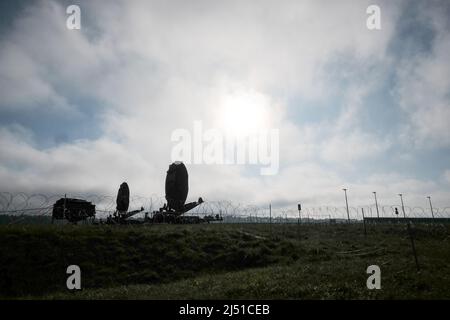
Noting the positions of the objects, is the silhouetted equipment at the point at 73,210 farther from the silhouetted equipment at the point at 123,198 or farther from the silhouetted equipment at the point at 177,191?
the silhouetted equipment at the point at 177,191

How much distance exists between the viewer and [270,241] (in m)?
27.5

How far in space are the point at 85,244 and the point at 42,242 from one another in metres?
2.65

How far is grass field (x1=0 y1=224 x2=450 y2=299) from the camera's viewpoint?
1297 centimetres

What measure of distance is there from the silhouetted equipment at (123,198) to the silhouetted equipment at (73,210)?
233 inches

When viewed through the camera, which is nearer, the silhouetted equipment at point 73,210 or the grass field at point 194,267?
the grass field at point 194,267

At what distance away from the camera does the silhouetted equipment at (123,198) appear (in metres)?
38.4

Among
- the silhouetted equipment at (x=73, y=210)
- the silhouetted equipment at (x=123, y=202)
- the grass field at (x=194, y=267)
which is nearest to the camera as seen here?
the grass field at (x=194, y=267)

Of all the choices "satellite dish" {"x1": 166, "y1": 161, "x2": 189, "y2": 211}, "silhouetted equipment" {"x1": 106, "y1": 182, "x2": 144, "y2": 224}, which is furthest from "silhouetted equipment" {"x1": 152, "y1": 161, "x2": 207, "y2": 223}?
"silhouetted equipment" {"x1": 106, "y1": 182, "x2": 144, "y2": 224}

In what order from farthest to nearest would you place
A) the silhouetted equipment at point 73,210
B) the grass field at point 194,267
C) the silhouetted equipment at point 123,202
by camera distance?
the silhouetted equipment at point 123,202
the silhouetted equipment at point 73,210
the grass field at point 194,267

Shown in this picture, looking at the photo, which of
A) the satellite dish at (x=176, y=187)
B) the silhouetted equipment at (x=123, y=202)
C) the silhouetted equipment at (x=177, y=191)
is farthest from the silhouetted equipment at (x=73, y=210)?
the satellite dish at (x=176, y=187)
